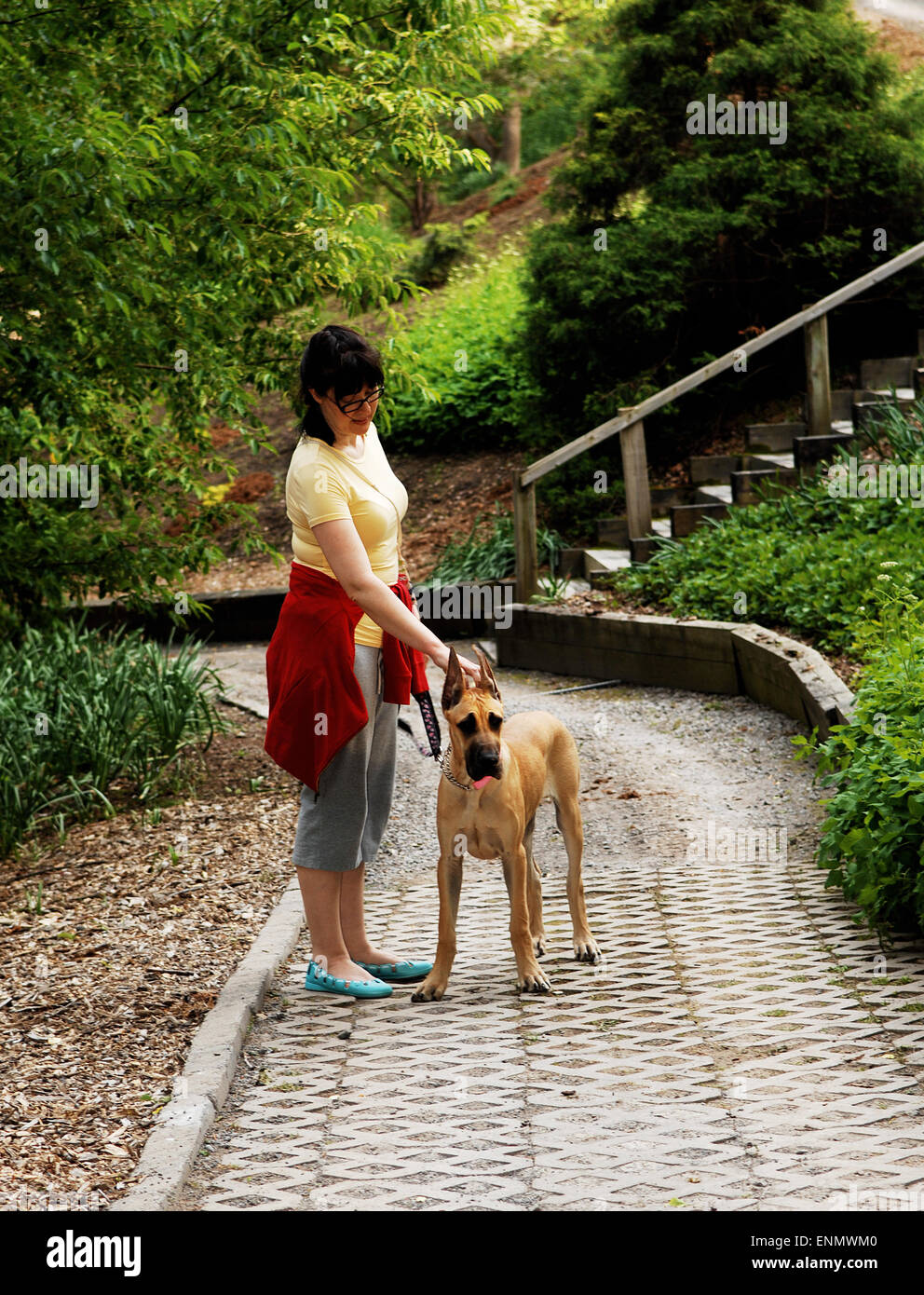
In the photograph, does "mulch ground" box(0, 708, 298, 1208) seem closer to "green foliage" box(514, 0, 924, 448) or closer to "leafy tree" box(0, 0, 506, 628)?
"leafy tree" box(0, 0, 506, 628)

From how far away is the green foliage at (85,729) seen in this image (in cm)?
808

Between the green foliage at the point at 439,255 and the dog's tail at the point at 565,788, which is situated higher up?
the green foliage at the point at 439,255

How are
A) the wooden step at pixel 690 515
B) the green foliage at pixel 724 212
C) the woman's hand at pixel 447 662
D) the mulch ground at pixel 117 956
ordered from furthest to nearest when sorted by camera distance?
the green foliage at pixel 724 212 < the wooden step at pixel 690 515 < the woman's hand at pixel 447 662 < the mulch ground at pixel 117 956

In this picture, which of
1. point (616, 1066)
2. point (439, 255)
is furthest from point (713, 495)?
point (439, 255)

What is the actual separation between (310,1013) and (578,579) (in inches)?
333

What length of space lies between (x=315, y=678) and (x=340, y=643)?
0.14 meters

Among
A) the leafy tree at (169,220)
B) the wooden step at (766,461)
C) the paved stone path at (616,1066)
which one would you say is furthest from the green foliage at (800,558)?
the paved stone path at (616,1066)

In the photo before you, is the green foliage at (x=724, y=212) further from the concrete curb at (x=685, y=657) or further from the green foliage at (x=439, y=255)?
the green foliage at (x=439, y=255)

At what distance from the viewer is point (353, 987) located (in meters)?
4.95

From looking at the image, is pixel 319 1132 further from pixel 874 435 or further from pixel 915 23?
pixel 915 23

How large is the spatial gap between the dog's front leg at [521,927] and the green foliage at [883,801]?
1.25m

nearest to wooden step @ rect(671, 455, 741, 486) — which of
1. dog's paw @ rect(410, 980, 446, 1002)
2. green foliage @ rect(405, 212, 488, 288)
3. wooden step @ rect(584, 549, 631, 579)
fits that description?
wooden step @ rect(584, 549, 631, 579)

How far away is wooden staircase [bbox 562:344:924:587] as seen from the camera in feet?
39.1

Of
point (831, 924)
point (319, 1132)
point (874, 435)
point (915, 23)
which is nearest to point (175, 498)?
point (874, 435)
